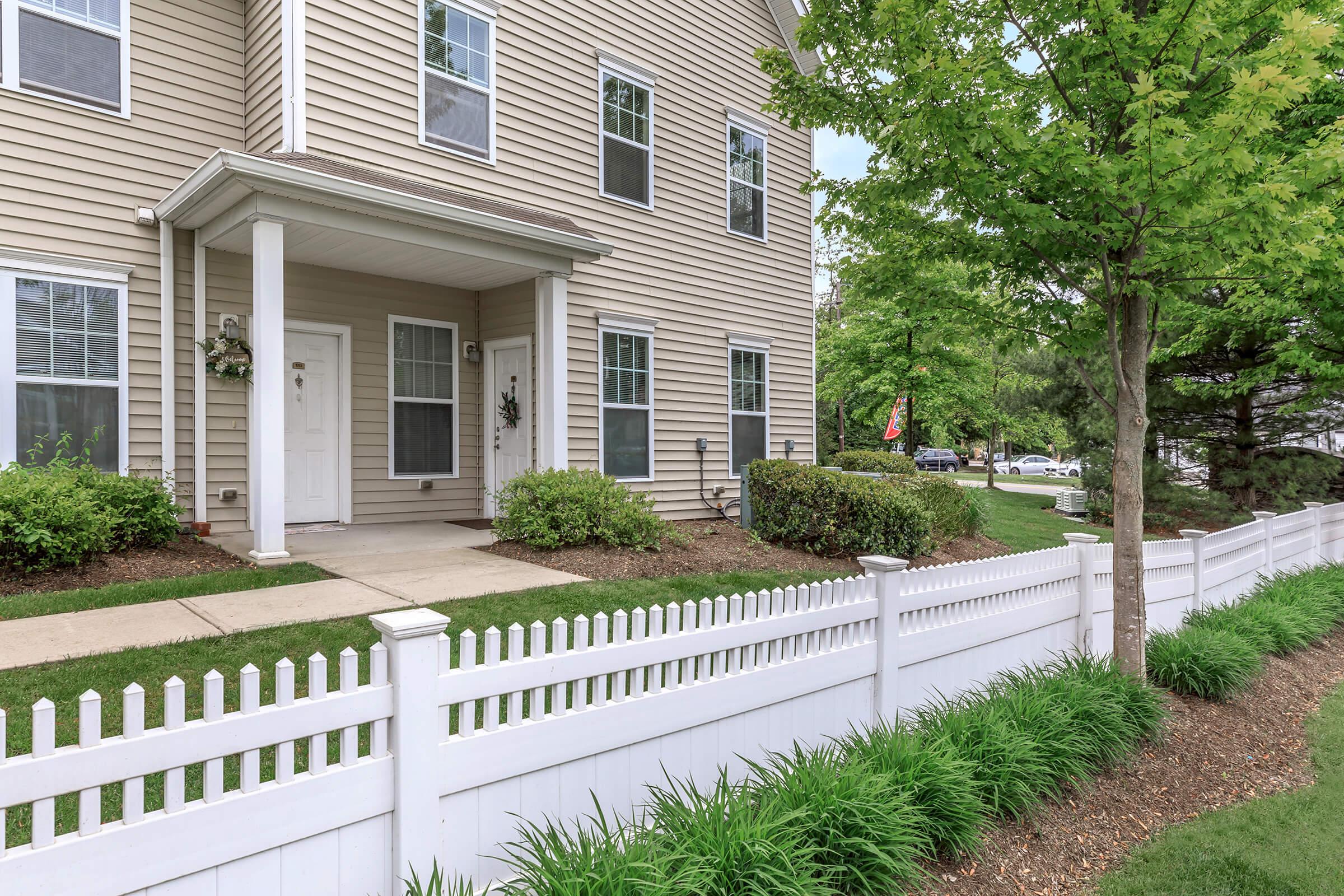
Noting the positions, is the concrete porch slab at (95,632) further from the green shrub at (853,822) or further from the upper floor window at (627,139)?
the upper floor window at (627,139)

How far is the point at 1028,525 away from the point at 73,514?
1312 centimetres

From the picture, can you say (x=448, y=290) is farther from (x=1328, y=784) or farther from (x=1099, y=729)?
(x=1328, y=784)

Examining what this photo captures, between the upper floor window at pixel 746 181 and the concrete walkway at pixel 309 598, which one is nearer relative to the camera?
the concrete walkway at pixel 309 598

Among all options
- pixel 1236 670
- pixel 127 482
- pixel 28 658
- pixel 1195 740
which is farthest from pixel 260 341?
pixel 1236 670

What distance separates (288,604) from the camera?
4641mm

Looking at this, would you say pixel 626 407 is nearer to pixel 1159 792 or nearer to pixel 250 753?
pixel 1159 792

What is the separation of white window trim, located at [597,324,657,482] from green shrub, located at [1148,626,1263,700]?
5567 mm

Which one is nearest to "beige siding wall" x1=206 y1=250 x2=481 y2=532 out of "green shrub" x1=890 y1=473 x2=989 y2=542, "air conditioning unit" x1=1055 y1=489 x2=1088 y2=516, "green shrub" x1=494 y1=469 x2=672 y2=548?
"green shrub" x1=494 y1=469 x2=672 y2=548

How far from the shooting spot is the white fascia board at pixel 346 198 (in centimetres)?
555

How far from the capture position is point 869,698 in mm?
3682

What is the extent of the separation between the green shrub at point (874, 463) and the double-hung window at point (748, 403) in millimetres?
2317

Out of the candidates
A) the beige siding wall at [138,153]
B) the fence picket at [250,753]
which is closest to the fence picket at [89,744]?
the fence picket at [250,753]

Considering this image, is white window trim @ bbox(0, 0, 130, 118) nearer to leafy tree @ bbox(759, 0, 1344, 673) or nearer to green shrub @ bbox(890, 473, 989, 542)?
leafy tree @ bbox(759, 0, 1344, 673)

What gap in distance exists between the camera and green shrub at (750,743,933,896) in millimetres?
2613
